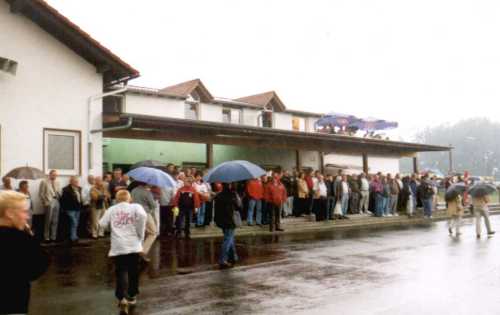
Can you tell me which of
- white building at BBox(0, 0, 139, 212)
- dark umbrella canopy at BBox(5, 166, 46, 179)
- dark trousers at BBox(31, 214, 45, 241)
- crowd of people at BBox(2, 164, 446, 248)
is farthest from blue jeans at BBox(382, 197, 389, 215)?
dark umbrella canopy at BBox(5, 166, 46, 179)

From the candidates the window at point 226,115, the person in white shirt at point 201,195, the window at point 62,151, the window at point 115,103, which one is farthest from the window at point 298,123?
the window at point 62,151

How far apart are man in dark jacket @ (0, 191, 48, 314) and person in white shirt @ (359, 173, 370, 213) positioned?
771 inches

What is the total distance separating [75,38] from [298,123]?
26.8 meters

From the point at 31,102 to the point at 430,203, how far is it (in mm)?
18448

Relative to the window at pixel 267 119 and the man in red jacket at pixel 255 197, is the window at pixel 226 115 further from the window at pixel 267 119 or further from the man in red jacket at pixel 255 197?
the man in red jacket at pixel 255 197

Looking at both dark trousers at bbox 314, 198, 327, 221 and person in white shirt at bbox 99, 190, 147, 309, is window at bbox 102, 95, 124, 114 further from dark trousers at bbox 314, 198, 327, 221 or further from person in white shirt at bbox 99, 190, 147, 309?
person in white shirt at bbox 99, 190, 147, 309

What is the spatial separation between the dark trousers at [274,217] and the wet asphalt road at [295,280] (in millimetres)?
3329

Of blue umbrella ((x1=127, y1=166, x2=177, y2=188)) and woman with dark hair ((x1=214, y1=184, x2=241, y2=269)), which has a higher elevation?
blue umbrella ((x1=127, y1=166, x2=177, y2=188))

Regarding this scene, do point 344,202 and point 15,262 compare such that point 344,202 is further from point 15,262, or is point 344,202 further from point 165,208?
point 15,262

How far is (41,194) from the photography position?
14.0 meters

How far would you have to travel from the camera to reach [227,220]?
11.1m

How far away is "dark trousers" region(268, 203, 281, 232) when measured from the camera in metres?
18.0

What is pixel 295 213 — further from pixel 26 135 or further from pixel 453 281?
pixel 453 281

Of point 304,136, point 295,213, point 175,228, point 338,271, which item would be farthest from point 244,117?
point 338,271
